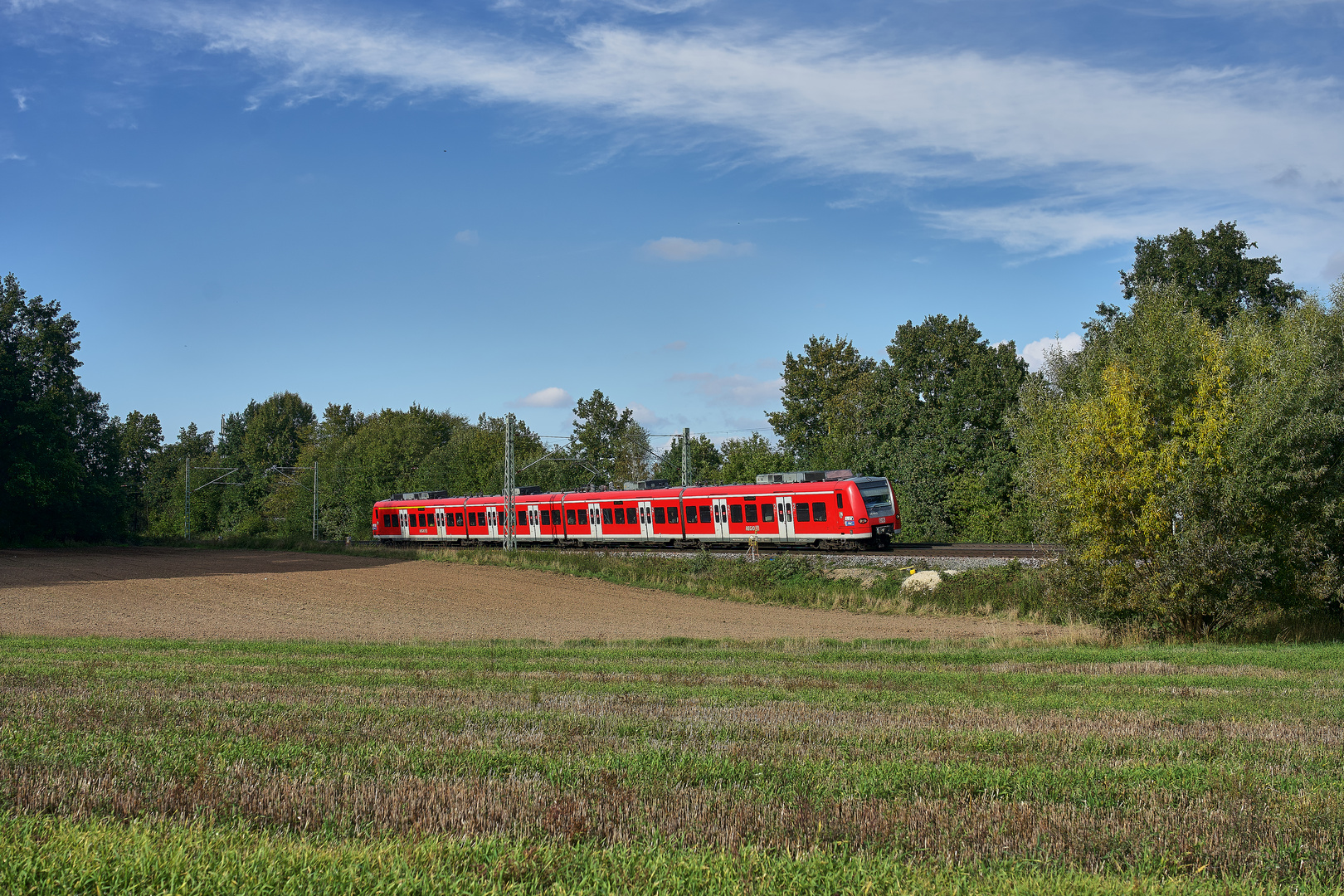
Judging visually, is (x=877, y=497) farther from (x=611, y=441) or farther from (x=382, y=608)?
(x=611, y=441)

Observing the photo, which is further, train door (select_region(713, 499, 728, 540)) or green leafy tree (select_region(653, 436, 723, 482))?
green leafy tree (select_region(653, 436, 723, 482))

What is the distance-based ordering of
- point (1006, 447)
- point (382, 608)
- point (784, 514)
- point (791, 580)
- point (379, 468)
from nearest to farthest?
Answer: point (382, 608)
point (791, 580)
point (784, 514)
point (1006, 447)
point (379, 468)

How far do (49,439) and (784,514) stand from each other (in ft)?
135

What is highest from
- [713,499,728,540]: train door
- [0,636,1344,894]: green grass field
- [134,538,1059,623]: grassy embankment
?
[713,499,728,540]: train door

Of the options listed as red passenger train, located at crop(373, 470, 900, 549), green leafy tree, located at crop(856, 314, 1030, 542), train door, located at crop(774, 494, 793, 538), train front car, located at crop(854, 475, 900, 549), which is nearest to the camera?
train front car, located at crop(854, 475, 900, 549)

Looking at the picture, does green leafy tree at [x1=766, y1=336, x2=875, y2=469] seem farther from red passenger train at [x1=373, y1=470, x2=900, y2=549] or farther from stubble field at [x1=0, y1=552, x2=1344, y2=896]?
stubble field at [x1=0, y1=552, x2=1344, y2=896]

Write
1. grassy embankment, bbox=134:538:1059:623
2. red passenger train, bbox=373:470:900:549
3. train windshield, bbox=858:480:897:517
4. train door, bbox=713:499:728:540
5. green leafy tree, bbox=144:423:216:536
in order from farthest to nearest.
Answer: green leafy tree, bbox=144:423:216:536, train door, bbox=713:499:728:540, red passenger train, bbox=373:470:900:549, train windshield, bbox=858:480:897:517, grassy embankment, bbox=134:538:1059:623

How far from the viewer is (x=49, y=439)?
2140 inches

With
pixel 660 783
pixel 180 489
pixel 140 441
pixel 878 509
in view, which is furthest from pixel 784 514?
pixel 140 441

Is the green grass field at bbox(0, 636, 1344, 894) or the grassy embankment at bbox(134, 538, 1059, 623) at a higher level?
the green grass field at bbox(0, 636, 1344, 894)

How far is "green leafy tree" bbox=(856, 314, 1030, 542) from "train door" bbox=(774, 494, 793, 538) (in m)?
17.9

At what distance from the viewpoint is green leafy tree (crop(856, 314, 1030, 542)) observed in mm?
58500

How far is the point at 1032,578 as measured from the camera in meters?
29.8

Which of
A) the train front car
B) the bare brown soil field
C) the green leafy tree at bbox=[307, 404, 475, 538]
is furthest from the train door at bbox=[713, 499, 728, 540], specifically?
the green leafy tree at bbox=[307, 404, 475, 538]
